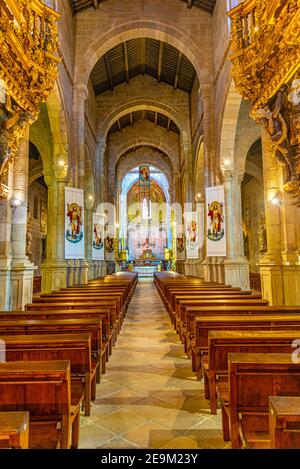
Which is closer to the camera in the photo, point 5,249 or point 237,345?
point 237,345

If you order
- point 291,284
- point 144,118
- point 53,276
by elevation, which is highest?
point 144,118

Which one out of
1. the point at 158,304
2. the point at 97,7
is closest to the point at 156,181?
the point at 97,7

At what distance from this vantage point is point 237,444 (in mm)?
2035

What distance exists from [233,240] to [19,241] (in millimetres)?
6711

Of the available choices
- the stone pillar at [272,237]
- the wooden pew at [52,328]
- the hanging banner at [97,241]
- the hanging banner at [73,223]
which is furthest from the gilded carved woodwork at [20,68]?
the hanging banner at [97,241]

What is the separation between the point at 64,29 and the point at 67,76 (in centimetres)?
139

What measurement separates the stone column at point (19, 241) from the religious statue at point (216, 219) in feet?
18.3

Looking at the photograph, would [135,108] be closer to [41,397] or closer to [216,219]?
[216,219]

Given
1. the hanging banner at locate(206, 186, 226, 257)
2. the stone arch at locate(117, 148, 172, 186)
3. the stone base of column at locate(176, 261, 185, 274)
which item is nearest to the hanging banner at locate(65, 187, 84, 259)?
the hanging banner at locate(206, 186, 226, 257)

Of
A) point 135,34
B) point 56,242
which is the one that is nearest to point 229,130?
point 135,34

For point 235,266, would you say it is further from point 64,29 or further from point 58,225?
point 64,29

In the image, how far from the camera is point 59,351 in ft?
8.71

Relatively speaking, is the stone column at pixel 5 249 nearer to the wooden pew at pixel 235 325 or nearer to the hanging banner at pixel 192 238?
the wooden pew at pixel 235 325

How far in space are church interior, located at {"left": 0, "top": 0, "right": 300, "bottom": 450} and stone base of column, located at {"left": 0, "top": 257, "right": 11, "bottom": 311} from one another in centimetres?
2
